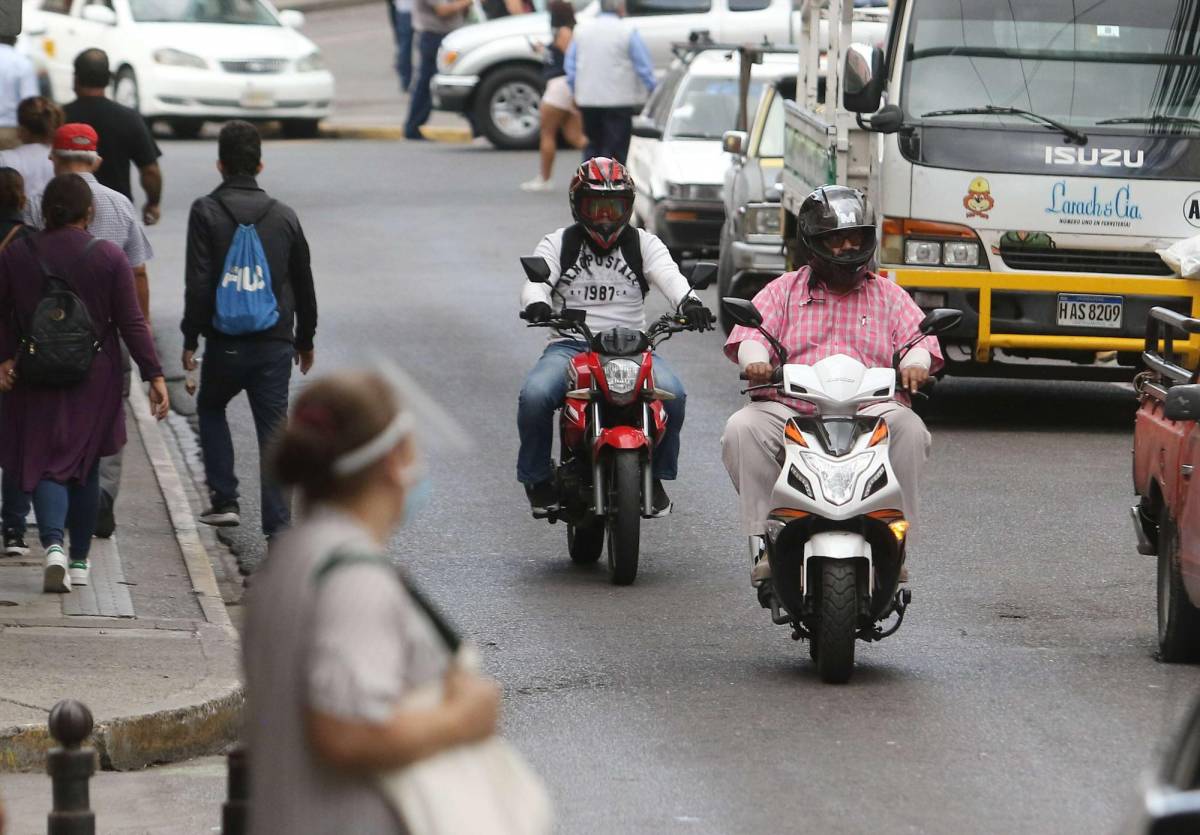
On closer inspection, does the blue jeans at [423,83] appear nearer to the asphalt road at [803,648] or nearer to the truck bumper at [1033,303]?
the asphalt road at [803,648]

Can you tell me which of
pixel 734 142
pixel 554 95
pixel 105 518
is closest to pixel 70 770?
pixel 105 518

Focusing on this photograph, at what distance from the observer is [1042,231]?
13711 millimetres

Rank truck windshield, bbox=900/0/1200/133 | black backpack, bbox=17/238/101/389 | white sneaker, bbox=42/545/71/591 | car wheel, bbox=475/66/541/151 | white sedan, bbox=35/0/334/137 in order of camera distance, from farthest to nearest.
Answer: car wheel, bbox=475/66/541/151 < white sedan, bbox=35/0/334/137 < truck windshield, bbox=900/0/1200/133 < white sneaker, bbox=42/545/71/591 < black backpack, bbox=17/238/101/389

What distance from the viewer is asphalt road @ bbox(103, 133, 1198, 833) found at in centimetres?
679

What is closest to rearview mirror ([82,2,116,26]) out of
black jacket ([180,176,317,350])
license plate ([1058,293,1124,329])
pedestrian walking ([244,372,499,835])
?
license plate ([1058,293,1124,329])

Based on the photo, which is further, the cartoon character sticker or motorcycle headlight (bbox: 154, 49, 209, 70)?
motorcycle headlight (bbox: 154, 49, 209, 70)

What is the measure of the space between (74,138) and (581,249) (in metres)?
2.24

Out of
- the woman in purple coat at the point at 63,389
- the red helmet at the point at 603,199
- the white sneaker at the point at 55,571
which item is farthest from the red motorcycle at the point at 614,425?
the white sneaker at the point at 55,571

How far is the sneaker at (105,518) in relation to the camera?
1052 cm

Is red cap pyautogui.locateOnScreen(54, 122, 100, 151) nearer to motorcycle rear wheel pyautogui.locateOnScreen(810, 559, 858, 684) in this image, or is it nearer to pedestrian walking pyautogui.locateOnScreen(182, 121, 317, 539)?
pedestrian walking pyautogui.locateOnScreen(182, 121, 317, 539)

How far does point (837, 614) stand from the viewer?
791 cm

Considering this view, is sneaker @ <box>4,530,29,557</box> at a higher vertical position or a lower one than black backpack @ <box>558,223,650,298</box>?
lower

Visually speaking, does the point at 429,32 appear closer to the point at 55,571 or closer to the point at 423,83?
the point at 423,83

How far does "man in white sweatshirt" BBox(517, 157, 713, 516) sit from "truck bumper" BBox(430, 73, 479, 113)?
18546 millimetres
